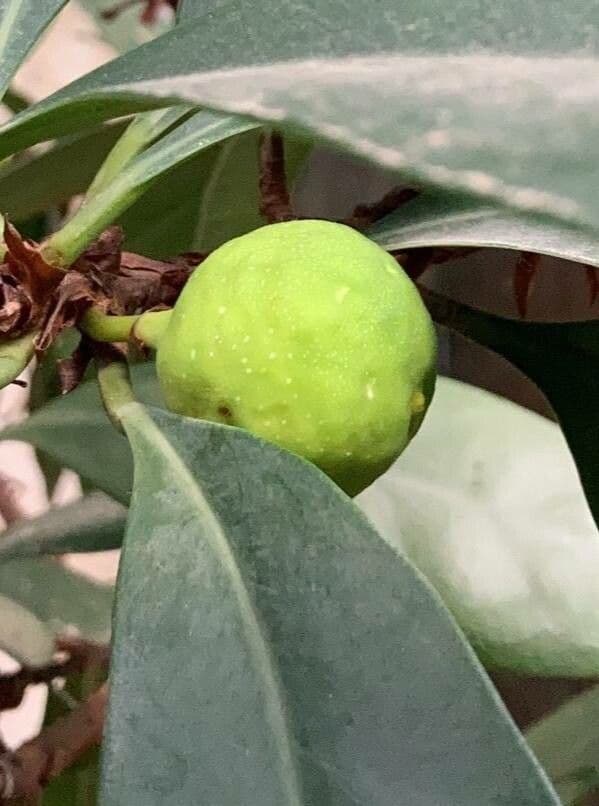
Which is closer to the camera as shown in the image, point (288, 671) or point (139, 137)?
point (288, 671)

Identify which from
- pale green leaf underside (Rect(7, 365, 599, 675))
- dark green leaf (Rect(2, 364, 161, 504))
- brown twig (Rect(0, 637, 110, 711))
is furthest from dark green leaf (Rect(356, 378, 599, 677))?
brown twig (Rect(0, 637, 110, 711))

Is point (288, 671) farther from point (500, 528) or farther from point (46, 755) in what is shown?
point (46, 755)

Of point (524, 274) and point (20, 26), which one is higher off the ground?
point (20, 26)

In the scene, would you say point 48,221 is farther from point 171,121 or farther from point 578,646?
point 578,646

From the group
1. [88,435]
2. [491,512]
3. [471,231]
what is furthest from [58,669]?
[471,231]

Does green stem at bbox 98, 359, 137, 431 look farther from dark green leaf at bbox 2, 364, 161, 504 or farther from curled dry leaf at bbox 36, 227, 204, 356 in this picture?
dark green leaf at bbox 2, 364, 161, 504

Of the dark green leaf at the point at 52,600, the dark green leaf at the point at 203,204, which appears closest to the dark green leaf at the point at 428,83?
the dark green leaf at the point at 203,204

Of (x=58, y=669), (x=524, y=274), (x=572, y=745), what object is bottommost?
(x=572, y=745)
